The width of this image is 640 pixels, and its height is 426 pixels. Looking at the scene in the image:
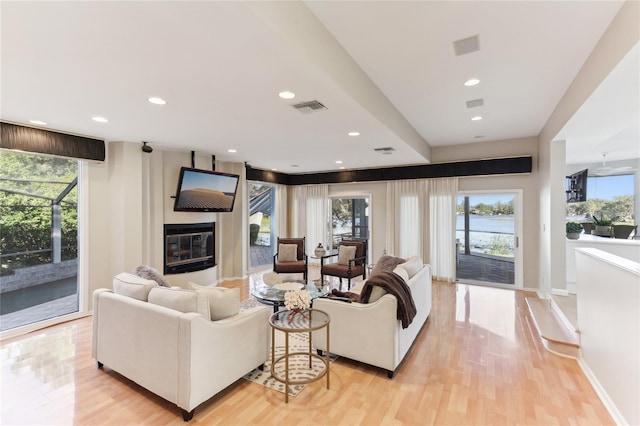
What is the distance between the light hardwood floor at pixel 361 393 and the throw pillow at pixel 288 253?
338 centimetres

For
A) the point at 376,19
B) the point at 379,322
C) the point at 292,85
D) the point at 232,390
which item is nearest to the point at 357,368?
→ the point at 379,322

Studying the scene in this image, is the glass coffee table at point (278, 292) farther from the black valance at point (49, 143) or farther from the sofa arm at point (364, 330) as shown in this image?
the black valance at point (49, 143)

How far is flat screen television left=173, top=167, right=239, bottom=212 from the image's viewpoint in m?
5.17

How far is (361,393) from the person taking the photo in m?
2.48

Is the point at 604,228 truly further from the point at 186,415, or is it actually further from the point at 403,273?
the point at 186,415

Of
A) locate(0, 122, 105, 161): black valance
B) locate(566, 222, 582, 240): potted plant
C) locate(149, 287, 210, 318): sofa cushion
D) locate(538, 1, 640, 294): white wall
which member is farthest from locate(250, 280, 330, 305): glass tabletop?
locate(566, 222, 582, 240): potted plant

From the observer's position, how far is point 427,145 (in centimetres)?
613

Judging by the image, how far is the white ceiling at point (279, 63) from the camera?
1.75 m

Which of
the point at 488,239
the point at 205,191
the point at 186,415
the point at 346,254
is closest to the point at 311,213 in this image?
the point at 346,254

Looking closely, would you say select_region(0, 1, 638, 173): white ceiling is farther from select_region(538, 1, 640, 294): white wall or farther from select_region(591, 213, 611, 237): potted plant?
select_region(591, 213, 611, 237): potted plant

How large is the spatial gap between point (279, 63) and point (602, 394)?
3.72 m

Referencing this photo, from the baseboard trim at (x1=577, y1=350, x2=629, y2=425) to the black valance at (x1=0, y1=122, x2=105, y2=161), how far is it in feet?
20.8

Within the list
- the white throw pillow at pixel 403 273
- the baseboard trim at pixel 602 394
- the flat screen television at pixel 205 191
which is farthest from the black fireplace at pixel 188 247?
the baseboard trim at pixel 602 394

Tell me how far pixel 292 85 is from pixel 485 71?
6.70ft
